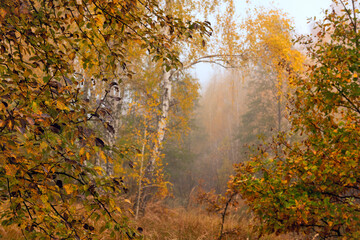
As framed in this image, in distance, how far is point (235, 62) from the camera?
29.6 feet

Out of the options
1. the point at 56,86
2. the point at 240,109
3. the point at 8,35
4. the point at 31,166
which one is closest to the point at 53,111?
the point at 56,86

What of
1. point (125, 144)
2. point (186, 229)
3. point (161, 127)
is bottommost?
point (186, 229)

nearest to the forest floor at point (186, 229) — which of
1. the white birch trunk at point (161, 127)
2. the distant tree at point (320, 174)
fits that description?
the white birch trunk at point (161, 127)

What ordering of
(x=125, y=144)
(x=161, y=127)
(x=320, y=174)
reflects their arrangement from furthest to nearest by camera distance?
1. (x=161, y=127)
2. (x=320, y=174)
3. (x=125, y=144)

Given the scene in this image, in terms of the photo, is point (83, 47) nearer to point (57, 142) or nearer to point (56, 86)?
point (56, 86)

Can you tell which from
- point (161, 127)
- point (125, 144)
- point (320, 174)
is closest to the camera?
point (125, 144)

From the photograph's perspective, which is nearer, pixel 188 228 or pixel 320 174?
pixel 320 174

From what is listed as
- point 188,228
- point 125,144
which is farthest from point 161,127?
point 125,144

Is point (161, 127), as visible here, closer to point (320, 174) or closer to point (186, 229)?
point (186, 229)

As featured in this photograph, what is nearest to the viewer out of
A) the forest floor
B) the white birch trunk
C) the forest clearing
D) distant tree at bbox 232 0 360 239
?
the forest clearing

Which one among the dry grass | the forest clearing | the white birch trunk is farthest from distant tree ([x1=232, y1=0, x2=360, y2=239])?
the white birch trunk

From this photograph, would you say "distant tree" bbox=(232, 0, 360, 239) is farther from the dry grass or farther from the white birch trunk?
the white birch trunk

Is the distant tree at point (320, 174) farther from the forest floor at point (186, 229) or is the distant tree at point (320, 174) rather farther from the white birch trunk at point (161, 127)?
the white birch trunk at point (161, 127)

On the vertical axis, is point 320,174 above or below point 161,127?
below
